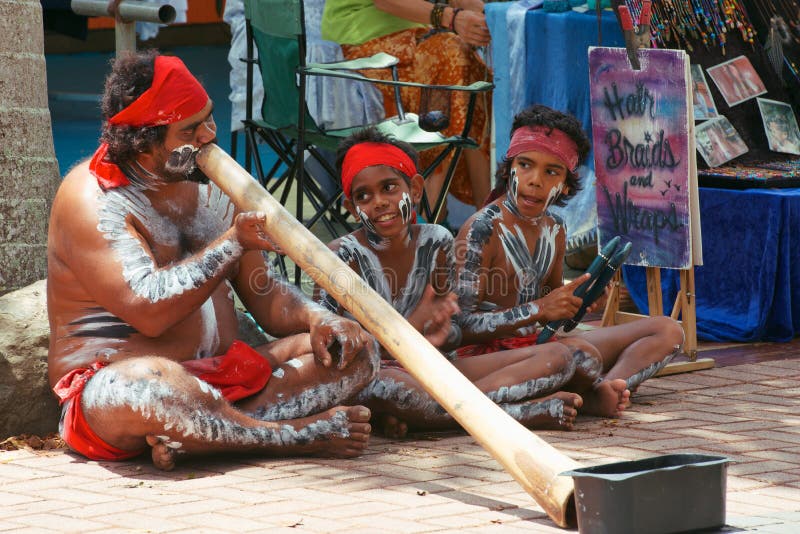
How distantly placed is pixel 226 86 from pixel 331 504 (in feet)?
39.3

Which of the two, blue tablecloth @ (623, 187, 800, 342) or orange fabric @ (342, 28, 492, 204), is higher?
orange fabric @ (342, 28, 492, 204)

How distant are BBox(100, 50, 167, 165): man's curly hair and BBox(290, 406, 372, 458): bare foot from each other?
931mm

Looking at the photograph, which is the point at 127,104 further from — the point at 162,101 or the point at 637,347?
the point at 637,347

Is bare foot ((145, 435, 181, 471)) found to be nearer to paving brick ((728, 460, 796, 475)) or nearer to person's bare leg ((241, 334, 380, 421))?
person's bare leg ((241, 334, 380, 421))

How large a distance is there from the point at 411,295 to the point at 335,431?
0.74 metres

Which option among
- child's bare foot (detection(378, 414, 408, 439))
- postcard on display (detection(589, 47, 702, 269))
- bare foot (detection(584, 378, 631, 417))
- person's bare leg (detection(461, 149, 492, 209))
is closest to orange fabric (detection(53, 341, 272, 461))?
child's bare foot (detection(378, 414, 408, 439))

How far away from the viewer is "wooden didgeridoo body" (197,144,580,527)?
315cm

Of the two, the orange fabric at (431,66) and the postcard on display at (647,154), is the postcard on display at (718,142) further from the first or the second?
the orange fabric at (431,66)

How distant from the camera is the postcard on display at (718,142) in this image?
584 centimetres

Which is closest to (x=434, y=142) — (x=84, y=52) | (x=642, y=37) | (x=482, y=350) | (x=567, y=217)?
(x=567, y=217)

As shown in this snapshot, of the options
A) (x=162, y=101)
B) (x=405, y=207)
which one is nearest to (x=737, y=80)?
(x=405, y=207)

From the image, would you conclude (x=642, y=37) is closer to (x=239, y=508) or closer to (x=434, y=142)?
(x=434, y=142)

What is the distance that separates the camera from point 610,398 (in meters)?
4.24

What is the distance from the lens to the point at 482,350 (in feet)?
14.5
